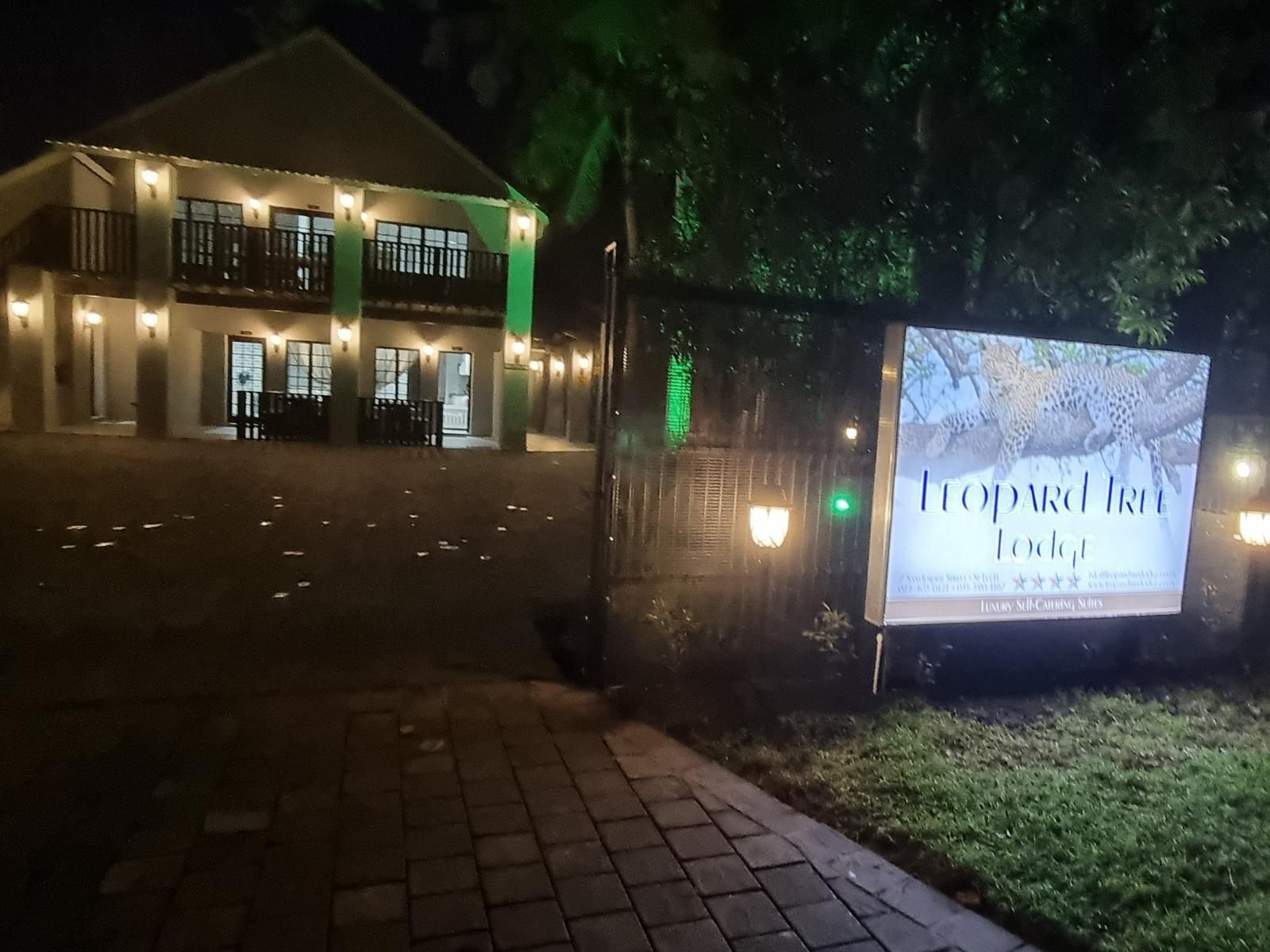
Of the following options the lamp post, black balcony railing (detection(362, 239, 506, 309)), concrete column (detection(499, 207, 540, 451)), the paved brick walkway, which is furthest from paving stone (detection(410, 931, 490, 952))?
black balcony railing (detection(362, 239, 506, 309))

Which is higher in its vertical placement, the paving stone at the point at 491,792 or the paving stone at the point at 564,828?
the paving stone at the point at 491,792

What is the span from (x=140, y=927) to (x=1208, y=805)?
441 centimetres

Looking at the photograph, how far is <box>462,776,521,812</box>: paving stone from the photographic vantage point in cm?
375

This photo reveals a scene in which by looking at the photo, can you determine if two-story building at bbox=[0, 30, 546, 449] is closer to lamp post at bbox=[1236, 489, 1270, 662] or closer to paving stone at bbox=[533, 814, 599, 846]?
lamp post at bbox=[1236, 489, 1270, 662]

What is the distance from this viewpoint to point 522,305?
1989 centimetres

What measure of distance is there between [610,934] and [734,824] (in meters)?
0.90

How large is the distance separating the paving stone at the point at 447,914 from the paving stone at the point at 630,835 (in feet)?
2.00

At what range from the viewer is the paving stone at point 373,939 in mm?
2773

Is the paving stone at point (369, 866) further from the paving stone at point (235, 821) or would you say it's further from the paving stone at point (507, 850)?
the paving stone at point (235, 821)

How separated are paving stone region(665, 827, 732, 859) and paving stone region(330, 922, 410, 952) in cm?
108

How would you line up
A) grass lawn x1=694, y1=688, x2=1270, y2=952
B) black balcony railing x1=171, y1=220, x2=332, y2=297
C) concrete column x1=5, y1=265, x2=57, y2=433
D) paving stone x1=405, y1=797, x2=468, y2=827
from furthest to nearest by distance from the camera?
black balcony railing x1=171, y1=220, x2=332, y2=297 → concrete column x1=5, y1=265, x2=57, y2=433 → paving stone x1=405, y1=797, x2=468, y2=827 → grass lawn x1=694, y1=688, x2=1270, y2=952

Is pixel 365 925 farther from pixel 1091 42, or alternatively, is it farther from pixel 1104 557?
pixel 1091 42

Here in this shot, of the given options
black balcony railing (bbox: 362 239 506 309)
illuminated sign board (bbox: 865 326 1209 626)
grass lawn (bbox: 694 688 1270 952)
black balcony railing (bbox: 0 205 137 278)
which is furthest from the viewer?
black balcony railing (bbox: 362 239 506 309)

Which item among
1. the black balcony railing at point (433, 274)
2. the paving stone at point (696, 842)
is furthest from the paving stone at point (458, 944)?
the black balcony railing at point (433, 274)
